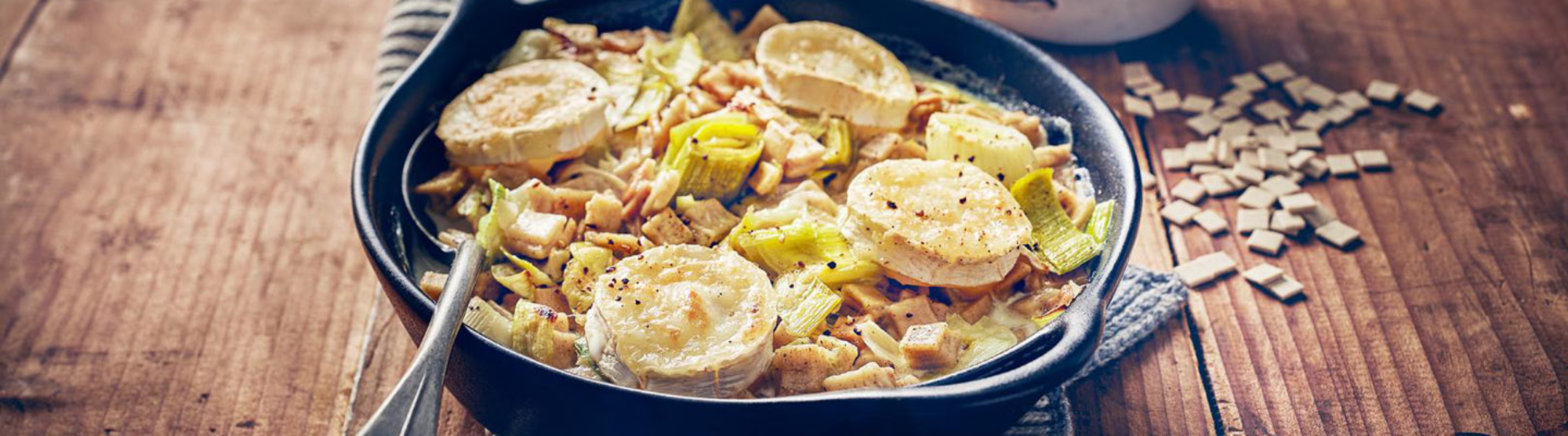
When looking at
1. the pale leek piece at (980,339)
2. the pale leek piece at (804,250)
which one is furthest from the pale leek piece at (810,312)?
the pale leek piece at (980,339)

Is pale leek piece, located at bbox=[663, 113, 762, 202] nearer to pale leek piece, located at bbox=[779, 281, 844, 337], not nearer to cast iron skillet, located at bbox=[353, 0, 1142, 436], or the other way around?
pale leek piece, located at bbox=[779, 281, 844, 337]

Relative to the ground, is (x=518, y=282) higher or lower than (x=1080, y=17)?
higher

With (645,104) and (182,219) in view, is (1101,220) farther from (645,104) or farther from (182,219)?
(182,219)

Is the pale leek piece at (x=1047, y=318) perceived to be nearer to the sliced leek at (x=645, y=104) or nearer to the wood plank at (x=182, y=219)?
the sliced leek at (x=645, y=104)

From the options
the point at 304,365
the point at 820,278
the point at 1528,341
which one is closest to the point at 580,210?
the point at 820,278

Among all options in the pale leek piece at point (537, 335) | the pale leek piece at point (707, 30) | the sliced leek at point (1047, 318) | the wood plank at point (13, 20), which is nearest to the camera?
the pale leek piece at point (537, 335)

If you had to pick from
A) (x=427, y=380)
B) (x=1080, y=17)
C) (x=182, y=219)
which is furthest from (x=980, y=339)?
(x=182, y=219)

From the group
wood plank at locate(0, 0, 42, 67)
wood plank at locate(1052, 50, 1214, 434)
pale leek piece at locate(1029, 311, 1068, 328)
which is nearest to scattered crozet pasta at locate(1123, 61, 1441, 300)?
wood plank at locate(1052, 50, 1214, 434)
